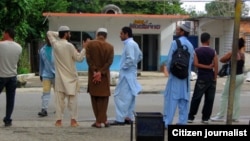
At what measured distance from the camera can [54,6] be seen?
1337 inches

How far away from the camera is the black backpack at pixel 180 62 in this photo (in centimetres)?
859

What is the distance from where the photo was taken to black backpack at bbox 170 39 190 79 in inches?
338

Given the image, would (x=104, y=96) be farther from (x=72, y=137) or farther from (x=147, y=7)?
(x=147, y=7)

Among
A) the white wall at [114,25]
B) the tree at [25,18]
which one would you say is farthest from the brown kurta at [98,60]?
the white wall at [114,25]

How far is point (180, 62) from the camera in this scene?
28.1 feet

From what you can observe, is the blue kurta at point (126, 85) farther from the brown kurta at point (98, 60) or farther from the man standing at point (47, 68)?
the man standing at point (47, 68)

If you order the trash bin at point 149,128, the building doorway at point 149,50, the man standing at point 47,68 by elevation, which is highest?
the man standing at point 47,68

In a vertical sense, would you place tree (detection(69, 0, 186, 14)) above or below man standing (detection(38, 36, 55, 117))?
above

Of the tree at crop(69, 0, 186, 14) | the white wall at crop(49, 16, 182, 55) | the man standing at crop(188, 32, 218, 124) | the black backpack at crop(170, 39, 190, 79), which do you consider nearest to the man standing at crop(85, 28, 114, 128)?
the black backpack at crop(170, 39, 190, 79)

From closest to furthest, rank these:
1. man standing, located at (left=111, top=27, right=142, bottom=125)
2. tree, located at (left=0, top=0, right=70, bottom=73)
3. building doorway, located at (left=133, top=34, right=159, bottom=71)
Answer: man standing, located at (left=111, top=27, right=142, bottom=125)
tree, located at (left=0, top=0, right=70, bottom=73)
building doorway, located at (left=133, top=34, right=159, bottom=71)

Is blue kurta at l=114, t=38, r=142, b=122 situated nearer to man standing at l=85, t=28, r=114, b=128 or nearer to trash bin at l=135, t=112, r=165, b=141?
man standing at l=85, t=28, r=114, b=128

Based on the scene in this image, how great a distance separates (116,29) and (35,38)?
5603 millimetres

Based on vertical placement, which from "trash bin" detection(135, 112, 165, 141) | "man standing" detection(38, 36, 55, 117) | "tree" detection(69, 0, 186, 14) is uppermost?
"tree" detection(69, 0, 186, 14)

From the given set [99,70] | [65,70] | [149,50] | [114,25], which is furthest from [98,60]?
[149,50]
